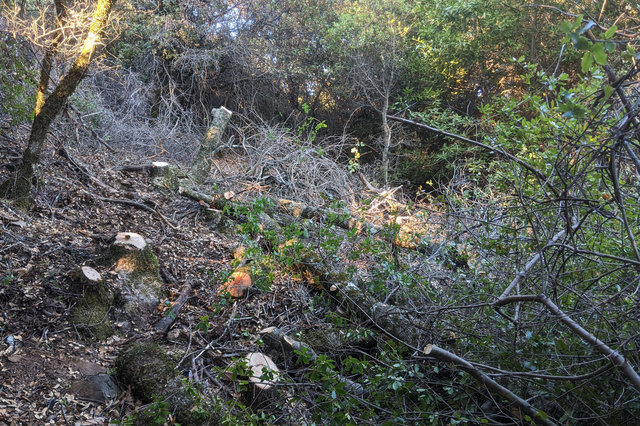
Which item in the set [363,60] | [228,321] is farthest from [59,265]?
[363,60]

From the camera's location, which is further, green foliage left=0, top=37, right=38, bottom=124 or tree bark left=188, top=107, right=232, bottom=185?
tree bark left=188, top=107, right=232, bottom=185

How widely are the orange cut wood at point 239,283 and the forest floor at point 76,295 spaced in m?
0.09

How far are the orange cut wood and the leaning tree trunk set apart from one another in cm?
198

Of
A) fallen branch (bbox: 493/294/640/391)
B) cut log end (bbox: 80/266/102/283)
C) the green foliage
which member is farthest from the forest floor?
fallen branch (bbox: 493/294/640/391)

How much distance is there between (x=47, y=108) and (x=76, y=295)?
1716mm

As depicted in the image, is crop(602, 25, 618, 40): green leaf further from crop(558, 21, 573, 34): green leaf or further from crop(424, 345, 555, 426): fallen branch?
crop(424, 345, 555, 426): fallen branch

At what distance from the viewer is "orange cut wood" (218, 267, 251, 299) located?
399cm

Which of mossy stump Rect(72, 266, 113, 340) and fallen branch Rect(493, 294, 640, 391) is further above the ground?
fallen branch Rect(493, 294, 640, 391)

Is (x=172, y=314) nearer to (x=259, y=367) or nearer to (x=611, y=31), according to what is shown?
(x=259, y=367)

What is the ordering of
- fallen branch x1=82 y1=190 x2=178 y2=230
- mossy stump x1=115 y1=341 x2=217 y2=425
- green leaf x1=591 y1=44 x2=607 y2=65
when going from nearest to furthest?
green leaf x1=591 y1=44 x2=607 y2=65 < mossy stump x1=115 y1=341 x2=217 y2=425 < fallen branch x1=82 y1=190 x2=178 y2=230

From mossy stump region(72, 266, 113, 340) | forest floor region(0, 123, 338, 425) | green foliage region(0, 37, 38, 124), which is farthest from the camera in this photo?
green foliage region(0, 37, 38, 124)

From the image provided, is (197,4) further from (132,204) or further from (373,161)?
(132,204)

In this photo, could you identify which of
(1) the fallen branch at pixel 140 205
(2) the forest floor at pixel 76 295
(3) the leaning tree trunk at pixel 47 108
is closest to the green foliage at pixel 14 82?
(2) the forest floor at pixel 76 295

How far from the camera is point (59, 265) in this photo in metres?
3.61
